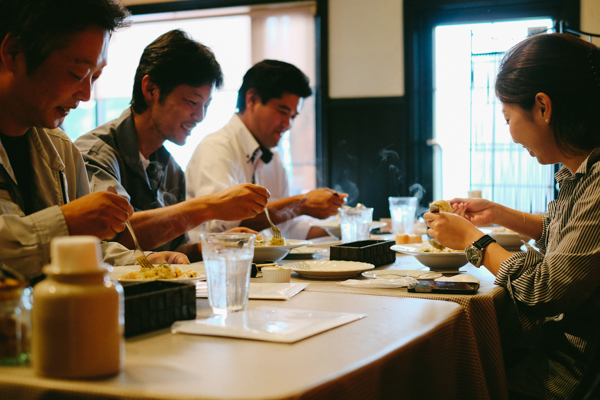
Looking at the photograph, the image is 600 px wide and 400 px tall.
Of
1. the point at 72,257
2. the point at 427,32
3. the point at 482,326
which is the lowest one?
the point at 482,326

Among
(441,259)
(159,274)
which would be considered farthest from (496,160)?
(159,274)

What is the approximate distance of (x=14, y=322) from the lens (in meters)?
0.61

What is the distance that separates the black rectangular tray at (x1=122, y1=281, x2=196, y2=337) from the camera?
0.78 metres

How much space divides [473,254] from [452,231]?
0.09m

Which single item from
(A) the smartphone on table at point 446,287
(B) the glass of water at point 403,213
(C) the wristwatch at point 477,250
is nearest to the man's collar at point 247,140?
(B) the glass of water at point 403,213

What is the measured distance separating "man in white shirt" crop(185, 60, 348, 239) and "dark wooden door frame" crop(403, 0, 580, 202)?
1.49m

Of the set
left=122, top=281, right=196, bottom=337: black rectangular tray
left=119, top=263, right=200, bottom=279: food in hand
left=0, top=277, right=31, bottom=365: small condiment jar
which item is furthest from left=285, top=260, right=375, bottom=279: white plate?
left=0, top=277, right=31, bottom=365: small condiment jar

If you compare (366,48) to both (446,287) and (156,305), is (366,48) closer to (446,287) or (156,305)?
(446,287)

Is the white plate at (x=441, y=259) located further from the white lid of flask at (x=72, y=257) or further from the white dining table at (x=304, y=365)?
the white lid of flask at (x=72, y=257)

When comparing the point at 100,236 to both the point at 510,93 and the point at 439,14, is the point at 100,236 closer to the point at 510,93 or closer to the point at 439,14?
the point at 510,93

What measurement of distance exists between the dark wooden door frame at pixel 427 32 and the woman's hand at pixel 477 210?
2419 millimetres

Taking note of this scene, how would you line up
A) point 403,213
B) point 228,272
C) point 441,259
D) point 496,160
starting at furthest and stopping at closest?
1. point 496,160
2. point 403,213
3. point 441,259
4. point 228,272

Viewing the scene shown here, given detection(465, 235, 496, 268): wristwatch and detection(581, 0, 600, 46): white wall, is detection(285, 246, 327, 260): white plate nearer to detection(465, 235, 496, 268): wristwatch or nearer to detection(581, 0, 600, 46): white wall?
detection(465, 235, 496, 268): wristwatch

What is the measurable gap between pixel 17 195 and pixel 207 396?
0.92m
